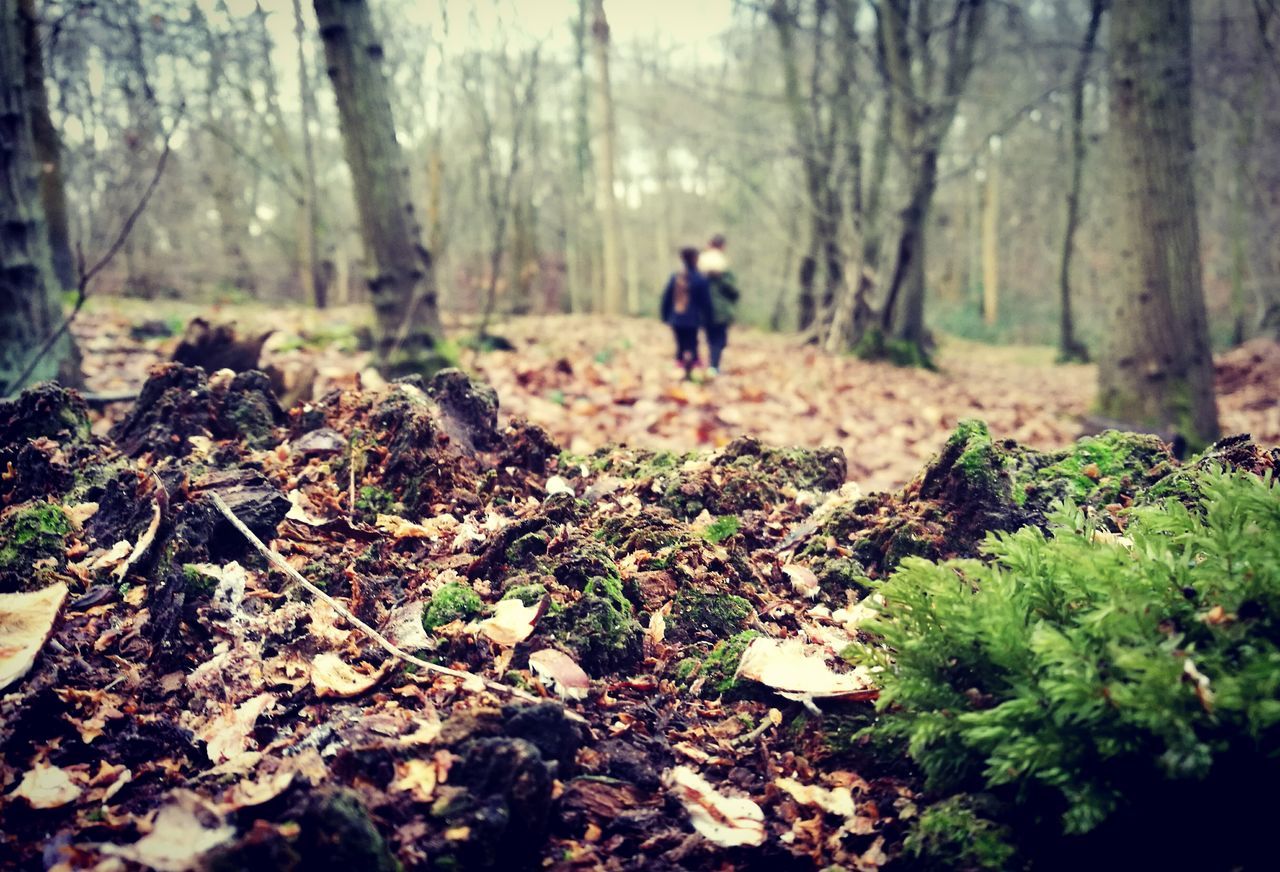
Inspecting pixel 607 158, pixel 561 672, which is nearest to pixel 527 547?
pixel 561 672

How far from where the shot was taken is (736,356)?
11.0 m

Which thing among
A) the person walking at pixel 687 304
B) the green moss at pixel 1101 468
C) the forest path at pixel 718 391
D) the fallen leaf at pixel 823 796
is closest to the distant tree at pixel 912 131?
the forest path at pixel 718 391

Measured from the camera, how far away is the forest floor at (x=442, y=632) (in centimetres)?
143

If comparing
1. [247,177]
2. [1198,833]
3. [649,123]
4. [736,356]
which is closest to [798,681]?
[1198,833]

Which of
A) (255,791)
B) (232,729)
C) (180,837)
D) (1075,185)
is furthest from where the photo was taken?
(1075,185)

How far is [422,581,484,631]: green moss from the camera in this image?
2000 millimetres

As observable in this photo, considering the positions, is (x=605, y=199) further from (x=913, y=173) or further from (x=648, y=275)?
(x=648, y=275)

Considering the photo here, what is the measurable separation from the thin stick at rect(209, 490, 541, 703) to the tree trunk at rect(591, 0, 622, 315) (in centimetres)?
1508

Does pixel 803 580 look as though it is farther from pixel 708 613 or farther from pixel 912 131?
pixel 912 131

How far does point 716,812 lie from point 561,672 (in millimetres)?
458

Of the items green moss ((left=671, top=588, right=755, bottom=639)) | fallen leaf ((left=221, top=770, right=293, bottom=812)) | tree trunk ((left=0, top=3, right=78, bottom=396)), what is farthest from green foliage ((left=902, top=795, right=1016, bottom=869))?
tree trunk ((left=0, top=3, right=78, bottom=396))

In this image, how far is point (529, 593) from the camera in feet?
6.56

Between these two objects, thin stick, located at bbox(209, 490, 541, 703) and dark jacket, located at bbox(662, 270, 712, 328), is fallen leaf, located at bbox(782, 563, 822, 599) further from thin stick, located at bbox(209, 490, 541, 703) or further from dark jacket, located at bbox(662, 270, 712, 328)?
dark jacket, located at bbox(662, 270, 712, 328)

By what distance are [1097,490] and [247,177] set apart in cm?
2783
